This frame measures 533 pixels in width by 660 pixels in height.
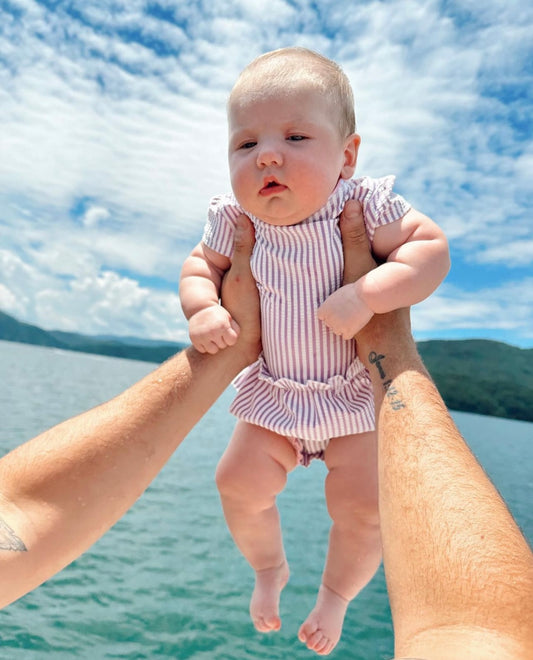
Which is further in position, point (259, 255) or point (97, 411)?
point (259, 255)

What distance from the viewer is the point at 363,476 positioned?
2328 mm

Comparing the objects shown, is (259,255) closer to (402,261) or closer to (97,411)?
(402,261)

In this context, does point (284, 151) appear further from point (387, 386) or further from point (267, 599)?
point (267, 599)

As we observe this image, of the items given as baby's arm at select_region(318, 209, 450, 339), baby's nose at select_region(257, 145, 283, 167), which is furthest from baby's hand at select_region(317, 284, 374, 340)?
baby's nose at select_region(257, 145, 283, 167)

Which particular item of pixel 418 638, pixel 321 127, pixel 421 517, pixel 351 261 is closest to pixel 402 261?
pixel 351 261

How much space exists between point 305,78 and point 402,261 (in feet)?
2.54

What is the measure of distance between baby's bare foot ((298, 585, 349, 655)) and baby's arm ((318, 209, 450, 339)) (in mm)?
1172

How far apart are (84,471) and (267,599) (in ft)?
3.93

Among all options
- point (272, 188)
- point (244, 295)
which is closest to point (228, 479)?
point (244, 295)

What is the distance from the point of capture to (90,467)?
176 centimetres

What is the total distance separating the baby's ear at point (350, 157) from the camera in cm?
237

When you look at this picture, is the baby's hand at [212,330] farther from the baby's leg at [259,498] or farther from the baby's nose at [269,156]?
the baby's nose at [269,156]

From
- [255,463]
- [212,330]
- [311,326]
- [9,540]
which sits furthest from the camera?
[255,463]

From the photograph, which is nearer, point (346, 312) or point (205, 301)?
point (346, 312)
